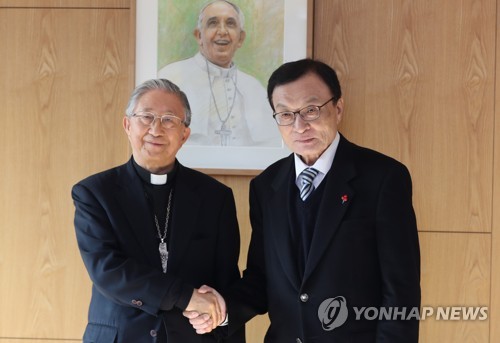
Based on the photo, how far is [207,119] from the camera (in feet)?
10.2

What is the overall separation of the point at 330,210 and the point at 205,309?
556 millimetres

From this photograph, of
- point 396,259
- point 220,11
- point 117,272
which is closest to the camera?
point 396,259

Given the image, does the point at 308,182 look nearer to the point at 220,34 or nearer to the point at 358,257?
the point at 358,257

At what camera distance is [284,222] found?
2.17m

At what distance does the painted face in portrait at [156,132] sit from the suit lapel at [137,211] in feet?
0.28

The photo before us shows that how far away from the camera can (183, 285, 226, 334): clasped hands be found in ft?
7.14

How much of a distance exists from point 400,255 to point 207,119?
1402 millimetres

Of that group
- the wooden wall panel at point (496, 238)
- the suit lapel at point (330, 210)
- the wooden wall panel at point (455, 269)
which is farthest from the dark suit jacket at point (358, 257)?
the wooden wall panel at point (496, 238)

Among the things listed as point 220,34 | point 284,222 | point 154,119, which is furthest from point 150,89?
point 220,34

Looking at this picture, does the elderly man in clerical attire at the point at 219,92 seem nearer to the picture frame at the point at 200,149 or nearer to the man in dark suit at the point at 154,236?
the picture frame at the point at 200,149

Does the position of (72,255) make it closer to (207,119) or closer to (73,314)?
(73,314)

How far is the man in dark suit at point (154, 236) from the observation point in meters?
2.15

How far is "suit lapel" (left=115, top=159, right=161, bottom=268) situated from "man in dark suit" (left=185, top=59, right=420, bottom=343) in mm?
275

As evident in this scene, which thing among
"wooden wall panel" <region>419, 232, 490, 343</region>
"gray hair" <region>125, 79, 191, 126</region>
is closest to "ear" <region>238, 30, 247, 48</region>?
"gray hair" <region>125, 79, 191, 126</region>
